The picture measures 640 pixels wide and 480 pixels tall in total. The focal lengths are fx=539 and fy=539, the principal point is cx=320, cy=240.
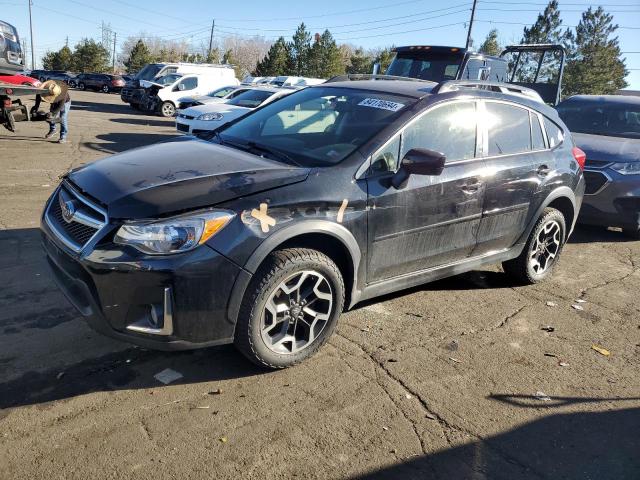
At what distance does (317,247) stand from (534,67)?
16.3 meters

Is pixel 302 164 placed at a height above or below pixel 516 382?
above

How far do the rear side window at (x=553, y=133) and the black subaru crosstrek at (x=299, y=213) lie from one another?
0.08 meters

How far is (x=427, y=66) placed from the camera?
12.8 meters

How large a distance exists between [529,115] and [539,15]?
1839 inches

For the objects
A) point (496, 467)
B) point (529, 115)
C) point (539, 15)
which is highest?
point (539, 15)

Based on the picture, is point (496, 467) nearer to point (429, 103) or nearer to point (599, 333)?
point (599, 333)

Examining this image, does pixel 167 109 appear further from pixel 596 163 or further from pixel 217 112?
pixel 596 163

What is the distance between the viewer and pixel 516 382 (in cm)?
351

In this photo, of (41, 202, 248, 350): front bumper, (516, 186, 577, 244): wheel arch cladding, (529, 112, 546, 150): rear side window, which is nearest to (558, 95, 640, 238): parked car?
(516, 186, 577, 244): wheel arch cladding

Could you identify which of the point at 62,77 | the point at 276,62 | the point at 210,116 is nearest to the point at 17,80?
the point at 210,116

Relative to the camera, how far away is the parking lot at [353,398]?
2633 mm

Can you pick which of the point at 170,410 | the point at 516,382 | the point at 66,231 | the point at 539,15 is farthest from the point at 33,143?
the point at 539,15

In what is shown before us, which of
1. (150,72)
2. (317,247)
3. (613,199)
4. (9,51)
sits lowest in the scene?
(613,199)

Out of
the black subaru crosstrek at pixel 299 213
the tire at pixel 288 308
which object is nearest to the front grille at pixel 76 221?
the black subaru crosstrek at pixel 299 213
